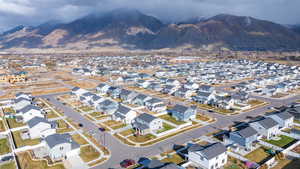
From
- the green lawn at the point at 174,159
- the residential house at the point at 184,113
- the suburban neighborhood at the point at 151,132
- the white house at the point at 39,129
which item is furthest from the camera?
the residential house at the point at 184,113

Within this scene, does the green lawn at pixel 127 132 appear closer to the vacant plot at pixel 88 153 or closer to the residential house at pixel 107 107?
the vacant plot at pixel 88 153

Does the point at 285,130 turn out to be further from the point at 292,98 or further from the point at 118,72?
the point at 118,72

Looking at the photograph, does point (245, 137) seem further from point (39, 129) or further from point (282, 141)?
point (39, 129)

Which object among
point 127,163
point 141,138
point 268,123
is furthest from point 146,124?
point 268,123

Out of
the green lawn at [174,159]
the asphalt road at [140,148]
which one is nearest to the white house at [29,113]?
the asphalt road at [140,148]

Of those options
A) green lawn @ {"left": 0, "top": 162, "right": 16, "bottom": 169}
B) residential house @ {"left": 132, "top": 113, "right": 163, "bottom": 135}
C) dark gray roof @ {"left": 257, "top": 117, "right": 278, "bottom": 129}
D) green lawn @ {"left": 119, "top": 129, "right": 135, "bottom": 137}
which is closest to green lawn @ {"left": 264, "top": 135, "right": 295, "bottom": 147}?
dark gray roof @ {"left": 257, "top": 117, "right": 278, "bottom": 129}

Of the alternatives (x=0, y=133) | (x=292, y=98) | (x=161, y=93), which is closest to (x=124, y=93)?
(x=161, y=93)
